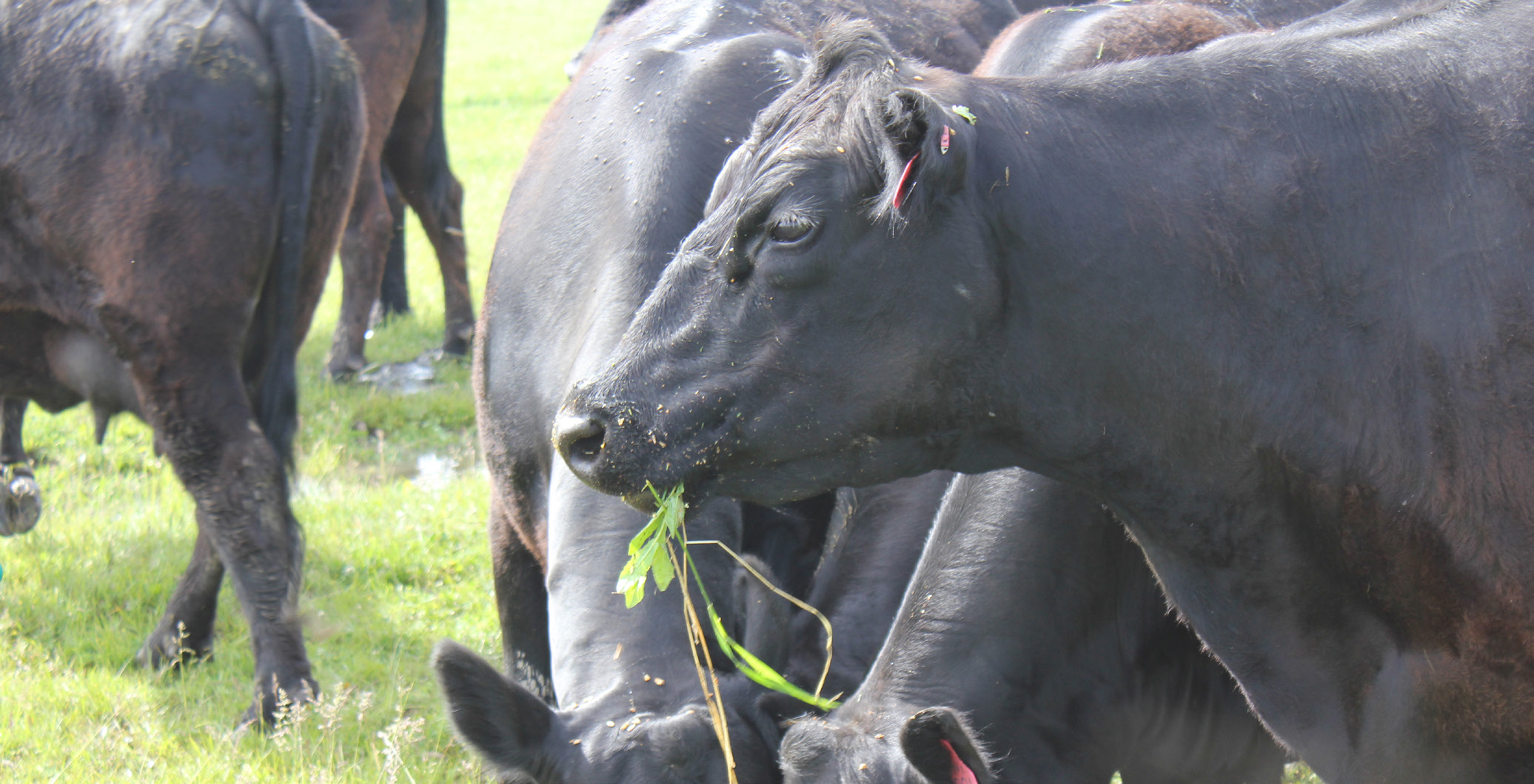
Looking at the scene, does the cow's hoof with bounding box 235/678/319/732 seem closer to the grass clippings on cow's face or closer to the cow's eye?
the grass clippings on cow's face

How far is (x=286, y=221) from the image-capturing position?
4.88 meters

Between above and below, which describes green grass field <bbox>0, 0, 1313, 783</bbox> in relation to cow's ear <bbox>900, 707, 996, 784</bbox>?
below

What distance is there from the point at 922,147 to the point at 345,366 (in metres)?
6.83

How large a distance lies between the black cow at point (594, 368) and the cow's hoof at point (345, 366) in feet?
13.0

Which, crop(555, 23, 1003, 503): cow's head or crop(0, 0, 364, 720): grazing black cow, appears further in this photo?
crop(0, 0, 364, 720): grazing black cow

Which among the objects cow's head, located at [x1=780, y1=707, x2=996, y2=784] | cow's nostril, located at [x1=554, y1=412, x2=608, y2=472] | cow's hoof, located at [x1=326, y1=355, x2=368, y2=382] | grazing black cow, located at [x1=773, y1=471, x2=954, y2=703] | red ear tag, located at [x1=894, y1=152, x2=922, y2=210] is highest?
red ear tag, located at [x1=894, y1=152, x2=922, y2=210]

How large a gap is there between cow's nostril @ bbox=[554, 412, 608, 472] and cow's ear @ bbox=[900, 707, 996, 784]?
0.76 m

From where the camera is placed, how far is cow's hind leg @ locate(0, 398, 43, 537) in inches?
225

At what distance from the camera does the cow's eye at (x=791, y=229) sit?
2.48 metres

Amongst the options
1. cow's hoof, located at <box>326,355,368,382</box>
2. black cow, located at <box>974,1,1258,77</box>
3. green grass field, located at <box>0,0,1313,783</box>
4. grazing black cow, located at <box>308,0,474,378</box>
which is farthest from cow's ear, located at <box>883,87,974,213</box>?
cow's hoof, located at <box>326,355,368,382</box>

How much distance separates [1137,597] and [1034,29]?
2.32m

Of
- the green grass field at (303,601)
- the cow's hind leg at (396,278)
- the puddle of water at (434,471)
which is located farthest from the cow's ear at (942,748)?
the cow's hind leg at (396,278)

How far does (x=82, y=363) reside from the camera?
4961 millimetres

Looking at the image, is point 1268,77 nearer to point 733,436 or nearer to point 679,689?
point 733,436
